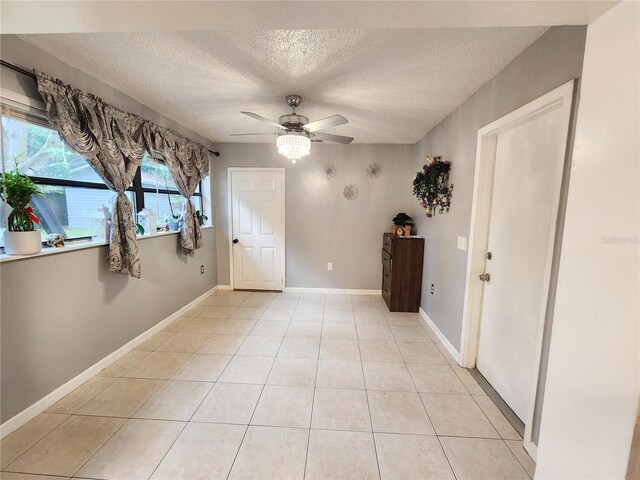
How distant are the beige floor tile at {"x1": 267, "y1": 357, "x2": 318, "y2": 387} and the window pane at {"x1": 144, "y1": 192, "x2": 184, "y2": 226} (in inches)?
86.8

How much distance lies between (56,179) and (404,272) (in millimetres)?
3568

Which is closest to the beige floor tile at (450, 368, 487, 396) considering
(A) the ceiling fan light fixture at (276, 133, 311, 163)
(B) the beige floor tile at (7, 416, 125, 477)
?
(A) the ceiling fan light fixture at (276, 133, 311, 163)

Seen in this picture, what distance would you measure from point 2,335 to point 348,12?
243cm

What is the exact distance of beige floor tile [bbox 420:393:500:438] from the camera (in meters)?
1.66

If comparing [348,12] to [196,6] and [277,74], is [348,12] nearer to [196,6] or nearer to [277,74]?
[196,6]

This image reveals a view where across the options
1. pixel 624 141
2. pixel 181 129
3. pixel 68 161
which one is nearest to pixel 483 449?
pixel 624 141

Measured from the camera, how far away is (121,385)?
203 cm

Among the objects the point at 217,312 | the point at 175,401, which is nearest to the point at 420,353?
the point at 175,401

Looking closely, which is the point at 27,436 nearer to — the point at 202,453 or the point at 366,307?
the point at 202,453

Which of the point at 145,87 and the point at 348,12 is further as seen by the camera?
the point at 145,87

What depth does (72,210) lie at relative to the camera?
81.7 inches

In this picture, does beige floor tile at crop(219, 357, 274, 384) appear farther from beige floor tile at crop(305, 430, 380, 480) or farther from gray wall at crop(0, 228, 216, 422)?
gray wall at crop(0, 228, 216, 422)

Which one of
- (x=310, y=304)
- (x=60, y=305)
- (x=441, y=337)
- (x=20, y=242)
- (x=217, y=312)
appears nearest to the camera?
(x=20, y=242)

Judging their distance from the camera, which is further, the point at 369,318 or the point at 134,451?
the point at 369,318
